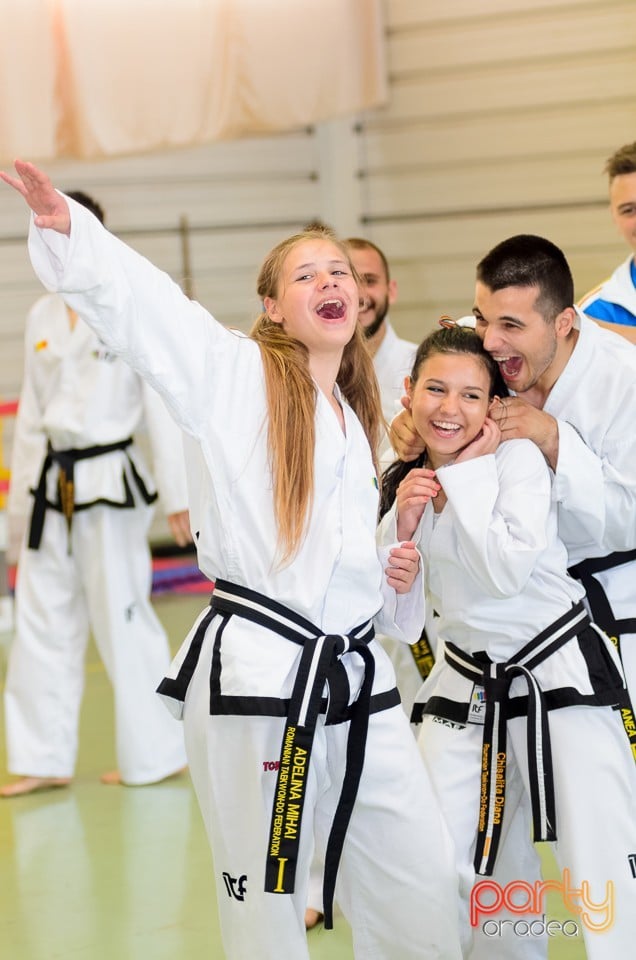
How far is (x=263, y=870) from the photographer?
A: 2.41 meters

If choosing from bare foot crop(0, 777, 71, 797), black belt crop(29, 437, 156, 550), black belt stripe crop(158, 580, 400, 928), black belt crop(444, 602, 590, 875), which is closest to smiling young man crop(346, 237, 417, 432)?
black belt crop(29, 437, 156, 550)

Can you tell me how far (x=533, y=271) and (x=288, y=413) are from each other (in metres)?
0.73

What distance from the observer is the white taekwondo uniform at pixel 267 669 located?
2.39 meters

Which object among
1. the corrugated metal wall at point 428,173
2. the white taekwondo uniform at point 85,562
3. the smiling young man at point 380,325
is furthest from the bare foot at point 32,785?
the corrugated metal wall at point 428,173

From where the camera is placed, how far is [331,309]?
8.52 feet

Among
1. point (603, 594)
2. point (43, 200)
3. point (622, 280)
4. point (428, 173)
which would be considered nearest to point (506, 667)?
point (603, 594)

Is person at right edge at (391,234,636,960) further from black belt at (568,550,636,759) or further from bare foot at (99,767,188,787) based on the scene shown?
bare foot at (99,767,188,787)

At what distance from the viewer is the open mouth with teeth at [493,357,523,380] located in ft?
9.34

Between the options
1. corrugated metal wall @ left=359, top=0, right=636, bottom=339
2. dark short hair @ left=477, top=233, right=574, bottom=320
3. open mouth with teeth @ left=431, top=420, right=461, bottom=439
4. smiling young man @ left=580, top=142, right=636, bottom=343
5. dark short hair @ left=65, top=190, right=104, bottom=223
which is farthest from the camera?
corrugated metal wall @ left=359, top=0, right=636, bottom=339

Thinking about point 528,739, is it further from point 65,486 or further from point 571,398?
point 65,486

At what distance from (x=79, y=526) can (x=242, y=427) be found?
2.35 meters

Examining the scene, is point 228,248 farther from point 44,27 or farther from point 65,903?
point 65,903

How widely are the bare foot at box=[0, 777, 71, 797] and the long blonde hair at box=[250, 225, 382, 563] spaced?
254 centimetres

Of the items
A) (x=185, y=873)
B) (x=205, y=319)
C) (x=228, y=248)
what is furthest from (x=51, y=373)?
(x=228, y=248)
